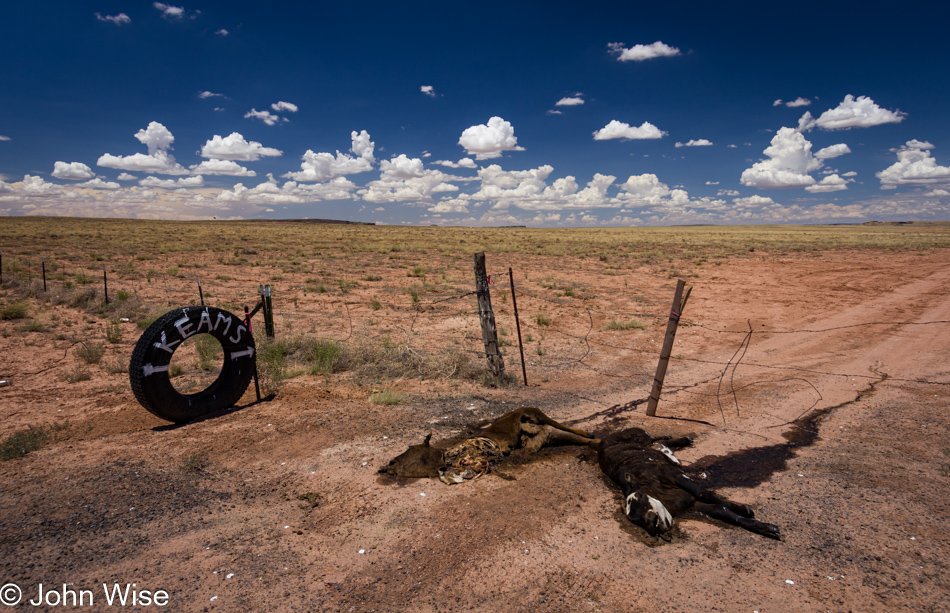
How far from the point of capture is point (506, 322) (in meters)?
12.9

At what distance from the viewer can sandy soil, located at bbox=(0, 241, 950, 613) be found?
299cm

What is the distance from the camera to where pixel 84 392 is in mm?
6992

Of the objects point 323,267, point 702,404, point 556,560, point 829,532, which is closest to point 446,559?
point 556,560

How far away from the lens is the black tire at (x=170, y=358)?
5184 mm

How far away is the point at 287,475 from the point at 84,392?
4.81 meters

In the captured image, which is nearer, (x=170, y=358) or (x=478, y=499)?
(x=478, y=499)

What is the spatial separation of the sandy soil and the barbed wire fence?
221mm

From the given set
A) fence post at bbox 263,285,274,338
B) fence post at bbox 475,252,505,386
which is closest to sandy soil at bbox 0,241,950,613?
fence post at bbox 475,252,505,386

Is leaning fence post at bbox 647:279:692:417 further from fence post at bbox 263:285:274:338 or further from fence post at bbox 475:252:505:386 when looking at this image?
fence post at bbox 263:285:274:338

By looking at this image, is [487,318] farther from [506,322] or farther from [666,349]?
[506,322]

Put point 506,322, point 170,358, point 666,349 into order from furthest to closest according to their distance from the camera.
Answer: point 506,322 → point 666,349 → point 170,358

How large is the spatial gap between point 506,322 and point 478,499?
900 cm

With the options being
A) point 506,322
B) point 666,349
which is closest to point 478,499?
point 666,349

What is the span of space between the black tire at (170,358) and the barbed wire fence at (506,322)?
3195 millimetres
